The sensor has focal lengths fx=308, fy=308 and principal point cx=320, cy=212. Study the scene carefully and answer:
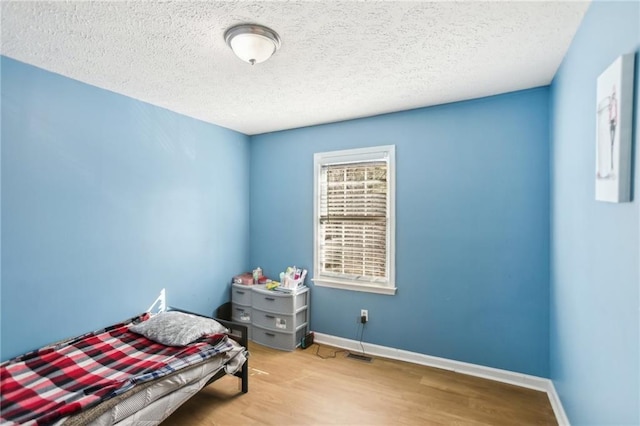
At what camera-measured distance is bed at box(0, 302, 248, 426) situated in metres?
1.63

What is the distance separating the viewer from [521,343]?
264 centimetres

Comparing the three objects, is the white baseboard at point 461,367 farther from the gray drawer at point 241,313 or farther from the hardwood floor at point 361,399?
the gray drawer at point 241,313

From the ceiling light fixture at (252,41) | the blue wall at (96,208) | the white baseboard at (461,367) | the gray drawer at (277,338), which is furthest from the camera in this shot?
the gray drawer at (277,338)

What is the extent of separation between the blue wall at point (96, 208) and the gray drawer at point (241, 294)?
5.2 inches

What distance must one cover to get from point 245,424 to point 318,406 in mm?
552

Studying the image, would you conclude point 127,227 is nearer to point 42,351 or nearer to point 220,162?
point 42,351

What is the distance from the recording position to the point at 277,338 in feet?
11.2

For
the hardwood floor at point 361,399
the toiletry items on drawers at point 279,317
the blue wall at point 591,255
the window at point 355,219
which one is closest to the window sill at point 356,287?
→ the window at point 355,219

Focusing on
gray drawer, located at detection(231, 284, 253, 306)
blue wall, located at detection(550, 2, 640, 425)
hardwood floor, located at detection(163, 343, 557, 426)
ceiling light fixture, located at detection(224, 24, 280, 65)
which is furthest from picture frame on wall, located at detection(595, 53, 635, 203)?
gray drawer, located at detection(231, 284, 253, 306)

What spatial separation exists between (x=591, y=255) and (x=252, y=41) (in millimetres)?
2151

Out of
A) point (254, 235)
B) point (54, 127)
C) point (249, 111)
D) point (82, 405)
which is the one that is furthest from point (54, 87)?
point (254, 235)

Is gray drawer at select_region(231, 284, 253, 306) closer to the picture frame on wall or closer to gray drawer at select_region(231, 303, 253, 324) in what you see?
gray drawer at select_region(231, 303, 253, 324)

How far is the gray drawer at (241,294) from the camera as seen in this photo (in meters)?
3.65

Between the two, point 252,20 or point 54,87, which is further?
point 54,87
